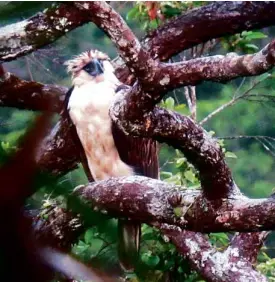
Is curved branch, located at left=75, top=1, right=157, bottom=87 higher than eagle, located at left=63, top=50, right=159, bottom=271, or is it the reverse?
curved branch, located at left=75, top=1, right=157, bottom=87

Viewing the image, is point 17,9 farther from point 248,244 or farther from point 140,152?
point 140,152

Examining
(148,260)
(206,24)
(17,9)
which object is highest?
(17,9)

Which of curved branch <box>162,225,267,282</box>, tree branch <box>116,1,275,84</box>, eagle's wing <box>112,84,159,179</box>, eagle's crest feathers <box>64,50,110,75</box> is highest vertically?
tree branch <box>116,1,275,84</box>

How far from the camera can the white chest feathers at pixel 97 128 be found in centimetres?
259

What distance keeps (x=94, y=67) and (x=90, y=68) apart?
0.03 m

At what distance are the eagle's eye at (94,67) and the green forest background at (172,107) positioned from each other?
69mm

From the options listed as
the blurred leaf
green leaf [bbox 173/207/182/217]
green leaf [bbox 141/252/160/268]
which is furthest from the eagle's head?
the blurred leaf

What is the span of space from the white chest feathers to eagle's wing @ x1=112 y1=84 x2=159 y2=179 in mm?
22

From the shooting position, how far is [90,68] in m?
2.86

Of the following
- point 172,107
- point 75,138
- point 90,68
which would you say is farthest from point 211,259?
point 90,68

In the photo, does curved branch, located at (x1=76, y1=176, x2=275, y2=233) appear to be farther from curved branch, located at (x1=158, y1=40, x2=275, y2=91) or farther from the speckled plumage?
the speckled plumage

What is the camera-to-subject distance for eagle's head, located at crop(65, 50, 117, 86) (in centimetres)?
275

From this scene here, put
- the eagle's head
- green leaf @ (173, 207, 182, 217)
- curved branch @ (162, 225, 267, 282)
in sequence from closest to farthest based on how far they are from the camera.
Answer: green leaf @ (173, 207, 182, 217) → curved branch @ (162, 225, 267, 282) → the eagle's head

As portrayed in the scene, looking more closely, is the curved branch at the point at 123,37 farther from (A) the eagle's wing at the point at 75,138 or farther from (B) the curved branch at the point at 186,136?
(A) the eagle's wing at the point at 75,138
